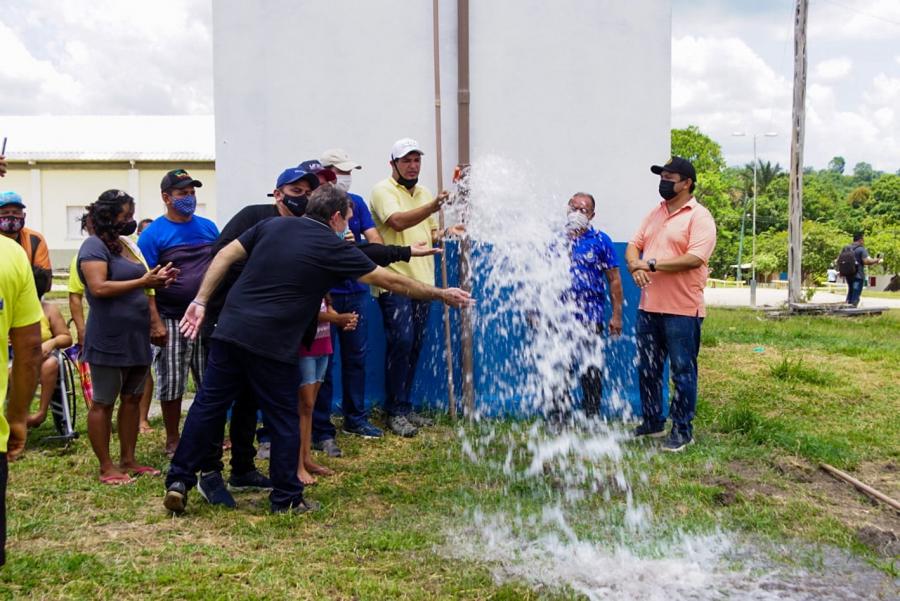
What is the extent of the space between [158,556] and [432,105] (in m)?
4.41

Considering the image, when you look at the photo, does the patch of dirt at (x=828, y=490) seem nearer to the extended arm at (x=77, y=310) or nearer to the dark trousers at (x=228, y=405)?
the dark trousers at (x=228, y=405)

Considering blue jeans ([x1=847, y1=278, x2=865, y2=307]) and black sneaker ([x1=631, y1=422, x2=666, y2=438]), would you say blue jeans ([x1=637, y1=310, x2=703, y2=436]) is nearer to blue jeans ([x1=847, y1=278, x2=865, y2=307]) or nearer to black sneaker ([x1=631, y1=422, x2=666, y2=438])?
black sneaker ([x1=631, y1=422, x2=666, y2=438])

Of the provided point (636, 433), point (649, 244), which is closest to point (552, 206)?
point (649, 244)

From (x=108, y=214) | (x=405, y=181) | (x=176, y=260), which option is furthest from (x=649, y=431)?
Result: (x=108, y=214)

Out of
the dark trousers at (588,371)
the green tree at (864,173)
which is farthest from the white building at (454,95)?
the green tree at (864,173)

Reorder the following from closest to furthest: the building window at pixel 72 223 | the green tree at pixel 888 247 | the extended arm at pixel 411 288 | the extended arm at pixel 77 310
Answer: the extended arm at pixel 411 288 < the extended arm at pixel 77 310 < the building window at pixel 72 223 < the green tree at pixel 888 247

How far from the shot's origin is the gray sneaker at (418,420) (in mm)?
6570

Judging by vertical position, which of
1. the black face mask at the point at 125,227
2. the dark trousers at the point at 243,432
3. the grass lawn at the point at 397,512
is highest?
the black face mask at the point at 125,227

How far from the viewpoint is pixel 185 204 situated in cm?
548

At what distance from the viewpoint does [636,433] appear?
6.32m

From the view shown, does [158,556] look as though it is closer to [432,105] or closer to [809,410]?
A: [432,105]

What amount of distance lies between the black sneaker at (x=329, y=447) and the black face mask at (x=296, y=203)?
1.75 m

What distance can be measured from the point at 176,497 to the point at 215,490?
29 cm

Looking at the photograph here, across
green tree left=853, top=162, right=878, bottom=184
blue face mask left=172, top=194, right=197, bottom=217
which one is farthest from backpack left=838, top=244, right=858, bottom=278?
green tree left=853, top=162, right=878, bottom=184
